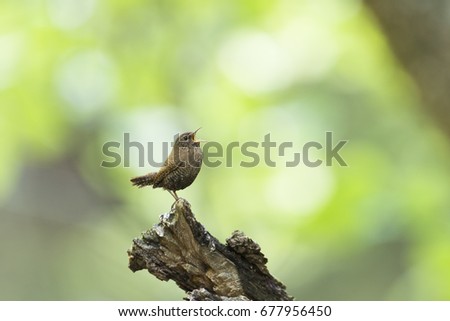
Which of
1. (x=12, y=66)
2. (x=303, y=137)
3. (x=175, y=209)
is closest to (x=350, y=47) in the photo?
(x=303, y=137)

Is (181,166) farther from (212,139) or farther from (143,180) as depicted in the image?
(212,139)

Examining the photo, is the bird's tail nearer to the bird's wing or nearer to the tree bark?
the bird's wing

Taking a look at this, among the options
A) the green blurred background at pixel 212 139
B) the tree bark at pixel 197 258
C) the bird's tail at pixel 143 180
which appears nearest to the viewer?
the tree bark at pixel 197 258

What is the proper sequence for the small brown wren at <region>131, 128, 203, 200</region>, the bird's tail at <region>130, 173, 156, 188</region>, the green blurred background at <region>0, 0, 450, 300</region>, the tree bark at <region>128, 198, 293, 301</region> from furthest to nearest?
the green blurred background at <region>0, 0, 450, 300</region>
the bird's tail at <region>130, 173, 156, 188</region>
the small brown wren at <region>131, 128, 203, 200</region>
the tree bark at <region>128, 198, 293, 301</region>

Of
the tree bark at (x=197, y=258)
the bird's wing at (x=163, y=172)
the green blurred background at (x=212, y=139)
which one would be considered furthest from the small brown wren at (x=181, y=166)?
the green blurred background at (x=212, y=139)

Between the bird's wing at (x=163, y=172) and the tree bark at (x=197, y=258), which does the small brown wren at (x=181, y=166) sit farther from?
the tree bark at (x=197, y=258)

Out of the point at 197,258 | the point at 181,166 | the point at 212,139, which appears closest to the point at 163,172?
the point at 181,166

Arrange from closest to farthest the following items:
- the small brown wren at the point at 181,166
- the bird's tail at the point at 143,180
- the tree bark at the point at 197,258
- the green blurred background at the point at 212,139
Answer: the tree bark at the point at 197,258 → the small brown wren at the point at 181,166 → the bird's tail at the point at 143,180 → the green blurred background at the point at 212,139

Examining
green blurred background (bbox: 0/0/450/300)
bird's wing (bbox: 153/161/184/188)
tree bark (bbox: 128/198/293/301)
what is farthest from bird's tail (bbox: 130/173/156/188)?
green blurred background (bbox: 0/0/450/300)
